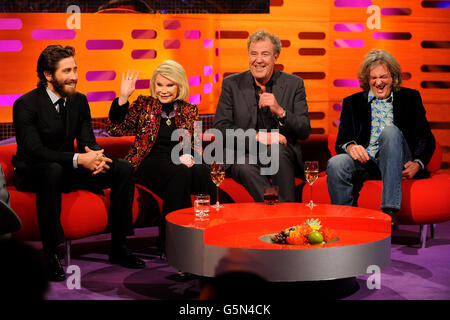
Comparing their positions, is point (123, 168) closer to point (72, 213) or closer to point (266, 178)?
point (72, 213)

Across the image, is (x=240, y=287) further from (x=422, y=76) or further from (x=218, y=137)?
(x=422, y=76)

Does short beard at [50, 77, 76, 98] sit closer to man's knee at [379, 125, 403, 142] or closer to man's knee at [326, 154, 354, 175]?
man's knee at [326, 154, 354, 175]

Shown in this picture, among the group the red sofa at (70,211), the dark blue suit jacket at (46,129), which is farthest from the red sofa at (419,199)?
the dark blue suit jacket at (46,129)

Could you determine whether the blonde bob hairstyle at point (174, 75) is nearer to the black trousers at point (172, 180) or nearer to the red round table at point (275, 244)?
the black trousers at point (172, 180)

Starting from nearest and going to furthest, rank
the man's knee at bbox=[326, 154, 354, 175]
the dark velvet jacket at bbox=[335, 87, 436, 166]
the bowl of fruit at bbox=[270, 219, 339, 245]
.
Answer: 1. the bowl of fruit at bbox=[270, 219, 339, 245]
2. the man's knee at bbox=[326, 154, 354, 175]
3. the dark velvet jacket at bbox=[335, 87, 436, 166]

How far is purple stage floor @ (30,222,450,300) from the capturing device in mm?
3035

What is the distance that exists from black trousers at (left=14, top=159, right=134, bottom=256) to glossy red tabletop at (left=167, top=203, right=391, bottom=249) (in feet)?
1.89

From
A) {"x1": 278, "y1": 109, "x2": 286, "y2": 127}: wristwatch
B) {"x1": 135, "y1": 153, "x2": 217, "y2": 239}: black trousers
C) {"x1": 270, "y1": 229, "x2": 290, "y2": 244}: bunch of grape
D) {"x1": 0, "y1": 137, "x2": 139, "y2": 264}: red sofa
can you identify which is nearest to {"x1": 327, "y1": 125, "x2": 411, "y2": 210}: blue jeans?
{"x1": 278, "y1": 109, "x2": 286, "y2": 127}: wristwatch

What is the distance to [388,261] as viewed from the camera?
2943 mm

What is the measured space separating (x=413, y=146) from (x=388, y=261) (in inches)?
57.7

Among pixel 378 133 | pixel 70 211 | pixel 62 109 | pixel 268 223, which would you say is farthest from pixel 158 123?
pixel 378 133

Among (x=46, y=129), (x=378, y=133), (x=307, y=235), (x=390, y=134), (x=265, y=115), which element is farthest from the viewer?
(x=265, y=115)

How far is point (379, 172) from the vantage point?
13.4 feet

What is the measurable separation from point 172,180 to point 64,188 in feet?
2.12
